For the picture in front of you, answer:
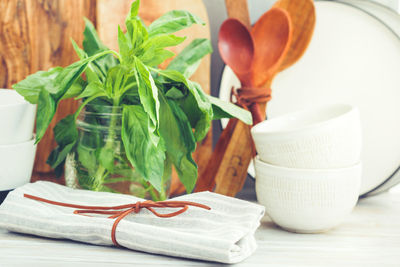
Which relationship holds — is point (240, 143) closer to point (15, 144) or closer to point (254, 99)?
point (254, 99)

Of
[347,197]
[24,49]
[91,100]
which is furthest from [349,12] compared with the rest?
[24,49]

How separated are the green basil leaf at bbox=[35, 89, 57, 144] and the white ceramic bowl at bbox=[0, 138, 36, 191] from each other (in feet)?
0.28

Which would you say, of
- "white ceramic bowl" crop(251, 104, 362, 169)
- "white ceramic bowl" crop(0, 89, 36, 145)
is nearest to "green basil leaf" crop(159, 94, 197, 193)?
"white ceramic bowl" crop(251, 104, 362, 169)

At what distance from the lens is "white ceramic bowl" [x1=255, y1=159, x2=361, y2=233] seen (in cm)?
62

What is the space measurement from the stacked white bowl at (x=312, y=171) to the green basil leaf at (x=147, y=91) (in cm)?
17

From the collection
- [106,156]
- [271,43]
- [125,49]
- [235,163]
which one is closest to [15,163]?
[106,156]

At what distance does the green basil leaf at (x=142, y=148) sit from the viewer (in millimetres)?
604

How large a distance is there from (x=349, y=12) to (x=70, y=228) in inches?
25.3

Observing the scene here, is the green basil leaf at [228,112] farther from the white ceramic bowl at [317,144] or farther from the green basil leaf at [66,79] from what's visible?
the green basil leaf at [66,79]

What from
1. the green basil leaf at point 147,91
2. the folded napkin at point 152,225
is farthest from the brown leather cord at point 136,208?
the green basil leaf at point 147,91

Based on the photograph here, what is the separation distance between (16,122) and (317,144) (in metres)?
0.44

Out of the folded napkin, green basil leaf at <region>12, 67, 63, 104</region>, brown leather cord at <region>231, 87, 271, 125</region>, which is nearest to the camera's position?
the folded napkin

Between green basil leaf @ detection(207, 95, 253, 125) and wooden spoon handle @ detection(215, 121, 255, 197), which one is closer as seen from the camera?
green basil leaf @ detection(207, 95, 253, 125)

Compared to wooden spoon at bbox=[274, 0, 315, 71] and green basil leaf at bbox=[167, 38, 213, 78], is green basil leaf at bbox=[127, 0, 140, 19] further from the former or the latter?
wooden spoon at bbox=[274, 0, 315, 71]
